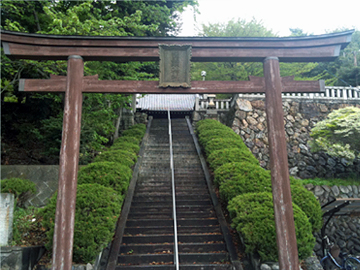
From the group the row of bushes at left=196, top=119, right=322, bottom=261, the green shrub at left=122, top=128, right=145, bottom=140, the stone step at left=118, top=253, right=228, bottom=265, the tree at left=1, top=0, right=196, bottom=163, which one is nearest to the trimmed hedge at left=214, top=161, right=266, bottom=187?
the row of bushes at left=196, top=119, right=322, bottom=261

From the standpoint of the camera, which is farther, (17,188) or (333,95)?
(333,95)

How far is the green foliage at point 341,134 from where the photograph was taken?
10.8 metres

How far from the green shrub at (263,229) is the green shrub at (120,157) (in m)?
4.00

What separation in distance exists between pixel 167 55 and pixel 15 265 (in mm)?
4516

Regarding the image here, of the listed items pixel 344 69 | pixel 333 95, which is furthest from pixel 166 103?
pixel 344 69

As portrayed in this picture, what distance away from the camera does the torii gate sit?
4.92 metres

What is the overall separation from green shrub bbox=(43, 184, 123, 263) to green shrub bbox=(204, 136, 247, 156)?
4.90 meters

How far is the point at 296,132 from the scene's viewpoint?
13.9 metres

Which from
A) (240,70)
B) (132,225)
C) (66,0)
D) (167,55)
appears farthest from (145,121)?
(167,55)

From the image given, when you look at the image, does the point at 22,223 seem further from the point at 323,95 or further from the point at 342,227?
the point at 323,95

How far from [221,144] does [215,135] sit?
1.23 meters

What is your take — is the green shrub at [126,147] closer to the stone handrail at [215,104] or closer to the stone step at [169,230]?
the stone step at [169,230]

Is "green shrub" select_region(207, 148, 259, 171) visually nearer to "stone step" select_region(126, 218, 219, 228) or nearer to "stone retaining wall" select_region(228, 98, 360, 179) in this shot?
"stone step" select_region(126, 218, 219, 228)

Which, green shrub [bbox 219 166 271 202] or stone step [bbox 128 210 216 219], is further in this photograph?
stone step [bbox 128 210 216 219]
